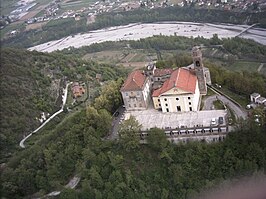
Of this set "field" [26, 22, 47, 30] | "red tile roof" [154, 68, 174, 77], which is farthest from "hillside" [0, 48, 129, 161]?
"field" [26, 22, 47, 30]

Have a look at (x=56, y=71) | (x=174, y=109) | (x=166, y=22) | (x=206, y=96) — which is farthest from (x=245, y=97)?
(x=166, y=22)

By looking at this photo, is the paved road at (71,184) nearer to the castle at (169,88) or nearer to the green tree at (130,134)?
the green tree at (130,134)

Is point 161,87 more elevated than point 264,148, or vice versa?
point 161,87

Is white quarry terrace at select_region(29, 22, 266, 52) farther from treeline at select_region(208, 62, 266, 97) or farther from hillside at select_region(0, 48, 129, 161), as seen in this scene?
treeline at select_region(208, 62, 266, 97)

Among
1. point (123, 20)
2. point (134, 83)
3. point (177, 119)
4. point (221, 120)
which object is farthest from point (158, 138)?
point (123, 20)

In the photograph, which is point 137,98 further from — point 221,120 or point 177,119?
point 221,120

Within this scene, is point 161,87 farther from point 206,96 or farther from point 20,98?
point 20,98

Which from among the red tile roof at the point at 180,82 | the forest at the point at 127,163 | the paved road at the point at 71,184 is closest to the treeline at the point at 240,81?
the red tile roof at the point at 180,82
